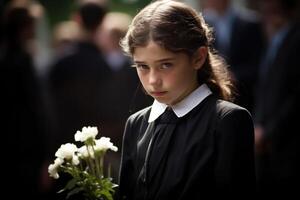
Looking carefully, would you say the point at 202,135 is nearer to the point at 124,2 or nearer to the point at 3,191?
the point at 3,191

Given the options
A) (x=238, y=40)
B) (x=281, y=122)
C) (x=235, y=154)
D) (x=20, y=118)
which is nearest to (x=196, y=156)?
(x=235, y=154)

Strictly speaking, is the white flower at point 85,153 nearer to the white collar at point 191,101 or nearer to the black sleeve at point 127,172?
the black sleeve at point 127,172

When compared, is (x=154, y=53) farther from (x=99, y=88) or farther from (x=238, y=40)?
(x=238, y=40)

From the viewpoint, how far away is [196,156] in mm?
3301

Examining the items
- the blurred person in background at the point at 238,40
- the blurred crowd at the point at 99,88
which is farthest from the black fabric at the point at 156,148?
the blurred person in background at the point at 238,40

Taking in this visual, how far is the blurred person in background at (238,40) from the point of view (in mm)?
7344

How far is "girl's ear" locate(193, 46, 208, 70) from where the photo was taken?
346cm

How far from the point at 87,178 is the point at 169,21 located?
69cm

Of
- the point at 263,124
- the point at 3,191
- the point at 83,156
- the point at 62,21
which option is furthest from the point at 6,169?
the point at 62,21

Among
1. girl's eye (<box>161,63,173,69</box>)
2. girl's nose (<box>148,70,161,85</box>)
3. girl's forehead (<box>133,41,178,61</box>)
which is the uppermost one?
girl's forehead (<box>133,41,178,61</box>)

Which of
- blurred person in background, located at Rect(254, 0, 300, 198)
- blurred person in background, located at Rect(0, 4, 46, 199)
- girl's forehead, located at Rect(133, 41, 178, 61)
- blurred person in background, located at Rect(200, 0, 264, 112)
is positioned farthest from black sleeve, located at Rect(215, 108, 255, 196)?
blurred person in background, located at Rect(200, 0, 264, 112)

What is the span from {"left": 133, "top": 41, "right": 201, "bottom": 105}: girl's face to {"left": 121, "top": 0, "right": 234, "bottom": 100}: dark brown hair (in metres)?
0.03

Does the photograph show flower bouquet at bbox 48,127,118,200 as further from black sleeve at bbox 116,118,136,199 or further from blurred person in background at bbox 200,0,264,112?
blurred person in background at bbox 200,0,264,112

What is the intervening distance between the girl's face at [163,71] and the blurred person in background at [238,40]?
12.7 feet
